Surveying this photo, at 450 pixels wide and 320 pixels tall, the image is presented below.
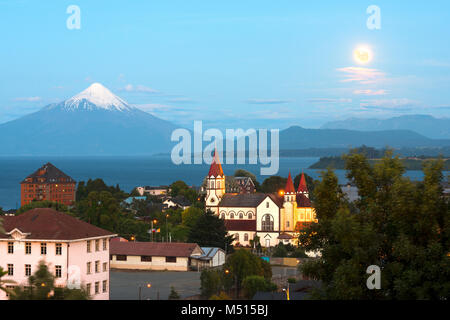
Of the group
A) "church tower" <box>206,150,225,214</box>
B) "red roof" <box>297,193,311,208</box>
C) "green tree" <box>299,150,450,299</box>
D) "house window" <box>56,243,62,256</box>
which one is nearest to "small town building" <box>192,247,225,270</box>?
"house window" <box>56,243,62,256</box>

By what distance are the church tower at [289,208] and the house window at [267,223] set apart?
1.29m

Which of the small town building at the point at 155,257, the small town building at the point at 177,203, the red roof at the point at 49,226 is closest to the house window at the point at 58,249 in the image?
the red roof at the point at 49,226

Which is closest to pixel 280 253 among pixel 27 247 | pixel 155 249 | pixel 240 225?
pixel 155 249

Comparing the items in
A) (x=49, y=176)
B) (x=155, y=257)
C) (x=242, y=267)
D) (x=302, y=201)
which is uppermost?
(x=49, y=176)

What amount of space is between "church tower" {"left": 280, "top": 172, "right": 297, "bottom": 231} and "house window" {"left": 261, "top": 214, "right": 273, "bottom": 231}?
4.24 feet

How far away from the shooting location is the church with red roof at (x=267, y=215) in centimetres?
8206

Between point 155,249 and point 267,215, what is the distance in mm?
28679

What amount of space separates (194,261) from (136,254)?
4.64 meters

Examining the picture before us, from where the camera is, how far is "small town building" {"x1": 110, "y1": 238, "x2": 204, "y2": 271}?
55.7 meters

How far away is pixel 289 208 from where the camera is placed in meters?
83.2

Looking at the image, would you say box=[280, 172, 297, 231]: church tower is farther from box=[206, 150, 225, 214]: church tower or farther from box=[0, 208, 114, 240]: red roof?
box=[0, 208, 114, 240]: red roof

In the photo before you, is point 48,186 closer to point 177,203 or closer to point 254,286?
point 177,203
